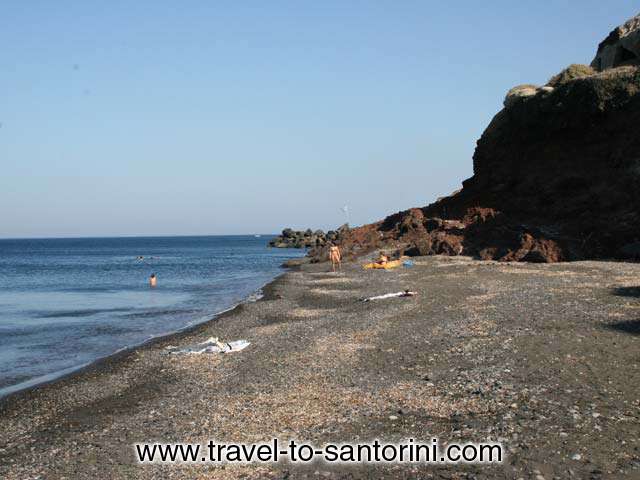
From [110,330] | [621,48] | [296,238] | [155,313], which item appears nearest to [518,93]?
[621,48]

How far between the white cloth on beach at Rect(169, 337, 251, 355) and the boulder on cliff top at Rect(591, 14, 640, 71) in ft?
135

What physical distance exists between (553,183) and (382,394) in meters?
35.3

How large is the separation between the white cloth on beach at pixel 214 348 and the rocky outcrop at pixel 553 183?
845 inches

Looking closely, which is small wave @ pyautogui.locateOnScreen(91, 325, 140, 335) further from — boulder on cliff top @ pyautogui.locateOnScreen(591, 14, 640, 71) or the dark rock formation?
the dark rock formation

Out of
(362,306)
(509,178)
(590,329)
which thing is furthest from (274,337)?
(509,178)

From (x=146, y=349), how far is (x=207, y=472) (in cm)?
1122

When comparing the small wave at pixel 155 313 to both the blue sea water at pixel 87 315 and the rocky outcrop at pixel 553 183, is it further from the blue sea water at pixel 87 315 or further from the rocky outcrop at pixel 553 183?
the rocky outcrop at pixel 553 183

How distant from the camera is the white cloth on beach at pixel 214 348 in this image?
54.8ft

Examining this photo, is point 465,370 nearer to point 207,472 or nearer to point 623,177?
point 207,472

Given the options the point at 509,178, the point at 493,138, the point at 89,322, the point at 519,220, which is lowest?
the point at 89,322

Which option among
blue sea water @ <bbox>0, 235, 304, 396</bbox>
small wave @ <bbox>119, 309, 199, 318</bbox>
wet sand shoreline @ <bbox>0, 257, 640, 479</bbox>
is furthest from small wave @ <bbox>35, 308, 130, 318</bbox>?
wet sand shoreline @ <bbox>0, 257, 640, 479</bbox>

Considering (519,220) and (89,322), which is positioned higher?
(519,220)

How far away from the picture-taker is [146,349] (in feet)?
61.3

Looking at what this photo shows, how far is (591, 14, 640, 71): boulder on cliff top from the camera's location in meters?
46.8
